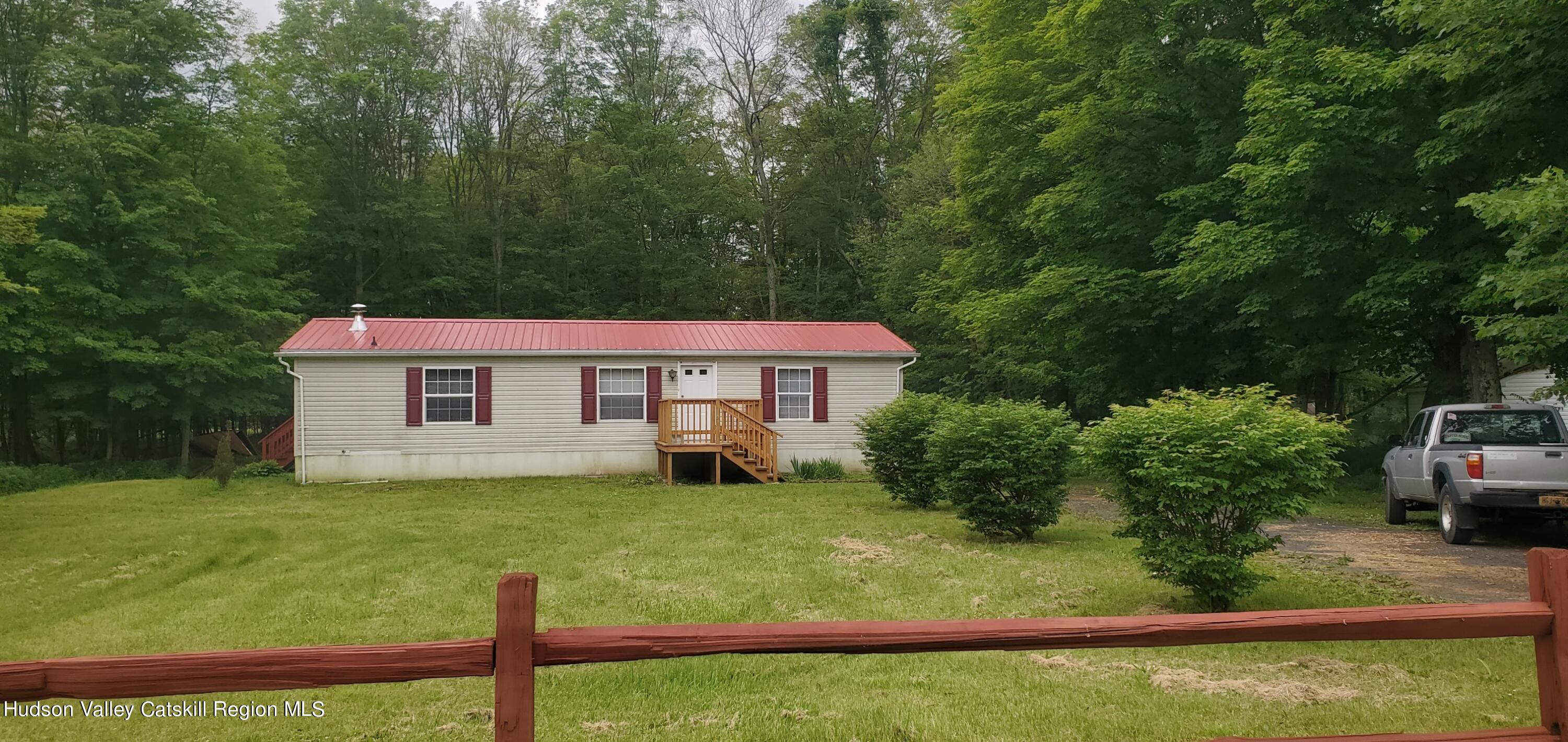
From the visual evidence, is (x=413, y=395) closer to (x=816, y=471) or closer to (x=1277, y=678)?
(x=816, y=471)

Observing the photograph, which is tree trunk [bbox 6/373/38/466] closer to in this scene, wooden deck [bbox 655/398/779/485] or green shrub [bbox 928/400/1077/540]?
wooden deck [bbox 655/398/779/485]

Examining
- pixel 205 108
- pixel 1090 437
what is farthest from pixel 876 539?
pixel 205 108

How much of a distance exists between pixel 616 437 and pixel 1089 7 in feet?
41.9

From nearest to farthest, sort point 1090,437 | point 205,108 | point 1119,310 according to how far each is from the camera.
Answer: point 1090,437 < point 1119,310 < point 205,108

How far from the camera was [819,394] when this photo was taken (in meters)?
20.7

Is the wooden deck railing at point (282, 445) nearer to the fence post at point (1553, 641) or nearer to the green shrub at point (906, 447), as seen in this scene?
the green shrub at point (906, 447)

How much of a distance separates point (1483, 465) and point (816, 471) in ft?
40.1

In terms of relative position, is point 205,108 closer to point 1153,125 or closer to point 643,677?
point 1153,125

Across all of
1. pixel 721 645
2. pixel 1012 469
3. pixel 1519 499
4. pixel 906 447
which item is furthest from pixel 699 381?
pixel 721 645

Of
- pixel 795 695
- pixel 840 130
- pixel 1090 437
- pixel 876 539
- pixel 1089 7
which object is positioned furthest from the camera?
pixel 840 130

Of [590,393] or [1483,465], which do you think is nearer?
[1483,465]

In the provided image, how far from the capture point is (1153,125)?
1891 cm

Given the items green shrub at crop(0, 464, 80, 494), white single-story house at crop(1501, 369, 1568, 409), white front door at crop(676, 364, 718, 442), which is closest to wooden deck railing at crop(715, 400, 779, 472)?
white front door at crop(676, 364, 718, 442)

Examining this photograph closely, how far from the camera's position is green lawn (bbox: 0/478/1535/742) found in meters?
4.55
